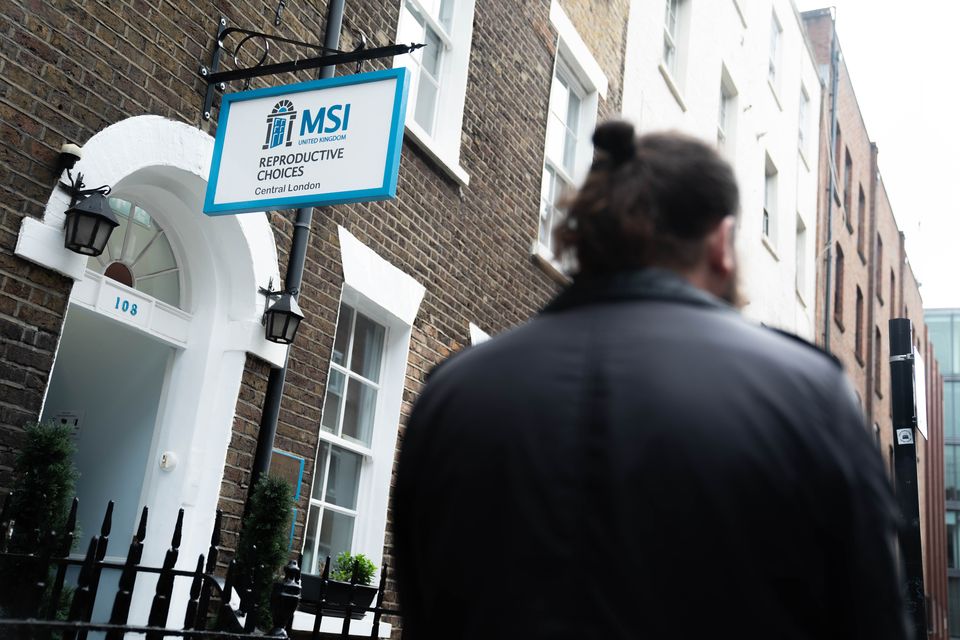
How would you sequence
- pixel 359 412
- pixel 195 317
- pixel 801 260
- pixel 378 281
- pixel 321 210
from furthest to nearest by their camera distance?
1. pixel 801 260
2. pixel 359 412
3. pixel 378 281
4. pixel 321 210
5. pixel 195 317

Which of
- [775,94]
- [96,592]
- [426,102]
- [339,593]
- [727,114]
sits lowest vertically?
[96,592]

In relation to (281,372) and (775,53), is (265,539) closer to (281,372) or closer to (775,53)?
(281,372)

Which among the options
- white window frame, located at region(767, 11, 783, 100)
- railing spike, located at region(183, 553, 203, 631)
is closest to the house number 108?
railing spike, located at region(183, 553, 203, 631)

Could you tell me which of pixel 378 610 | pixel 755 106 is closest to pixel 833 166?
pixel 755 106

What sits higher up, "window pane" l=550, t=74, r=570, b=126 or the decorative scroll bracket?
"window pane" l=550, t=74, r=570, b=126

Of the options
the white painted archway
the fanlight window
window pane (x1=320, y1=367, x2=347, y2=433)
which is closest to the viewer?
the white painted archway

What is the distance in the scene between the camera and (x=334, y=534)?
24.3 feet

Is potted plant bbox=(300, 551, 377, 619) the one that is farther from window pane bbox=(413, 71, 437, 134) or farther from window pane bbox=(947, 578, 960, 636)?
window pane bbox=(947, 578, 960, 636)

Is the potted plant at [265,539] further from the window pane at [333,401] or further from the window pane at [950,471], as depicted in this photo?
the window pane at [950,471]

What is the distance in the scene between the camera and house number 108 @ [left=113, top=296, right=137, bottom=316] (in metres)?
5.67

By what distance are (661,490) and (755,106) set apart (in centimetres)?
1697

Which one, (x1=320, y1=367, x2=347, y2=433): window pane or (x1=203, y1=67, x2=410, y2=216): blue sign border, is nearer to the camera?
(x1=203, y1=67, x2=410, y2=216): blue sign border

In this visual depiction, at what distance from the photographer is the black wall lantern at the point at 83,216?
483 cm

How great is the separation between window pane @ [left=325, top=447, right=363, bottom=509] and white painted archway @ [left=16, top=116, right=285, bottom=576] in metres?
1.33
